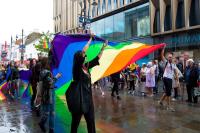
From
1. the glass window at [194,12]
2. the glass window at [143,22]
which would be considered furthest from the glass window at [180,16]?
the glass window at [143,22]

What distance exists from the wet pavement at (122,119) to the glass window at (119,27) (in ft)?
83.4

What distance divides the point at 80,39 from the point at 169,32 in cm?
2284

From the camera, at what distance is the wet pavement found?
7316 millimetres

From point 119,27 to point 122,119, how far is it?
29.0m

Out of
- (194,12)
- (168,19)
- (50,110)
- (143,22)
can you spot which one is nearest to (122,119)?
(50,110)

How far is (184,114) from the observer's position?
9539 mm

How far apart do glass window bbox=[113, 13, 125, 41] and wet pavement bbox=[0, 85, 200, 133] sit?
83.4 ft

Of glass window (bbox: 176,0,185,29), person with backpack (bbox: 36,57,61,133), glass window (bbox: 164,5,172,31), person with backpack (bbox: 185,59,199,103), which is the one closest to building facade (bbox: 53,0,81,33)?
glass window (bbox: 164,5,172,31)

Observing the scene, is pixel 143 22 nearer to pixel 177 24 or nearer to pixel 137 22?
pixel 137 22

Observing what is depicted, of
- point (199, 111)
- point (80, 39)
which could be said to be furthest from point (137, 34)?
point (80, 39)

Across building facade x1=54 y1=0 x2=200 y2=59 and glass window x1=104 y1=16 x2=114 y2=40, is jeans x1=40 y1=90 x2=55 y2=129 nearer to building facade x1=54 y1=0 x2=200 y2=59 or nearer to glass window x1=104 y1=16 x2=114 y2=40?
building facade x1=54 y1=0 x2=200 y2=59

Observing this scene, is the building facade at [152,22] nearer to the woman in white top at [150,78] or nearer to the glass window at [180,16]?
the glass window at [180,16]

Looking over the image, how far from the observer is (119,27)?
36.9 metres

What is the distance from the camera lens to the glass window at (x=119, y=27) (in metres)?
36.1
